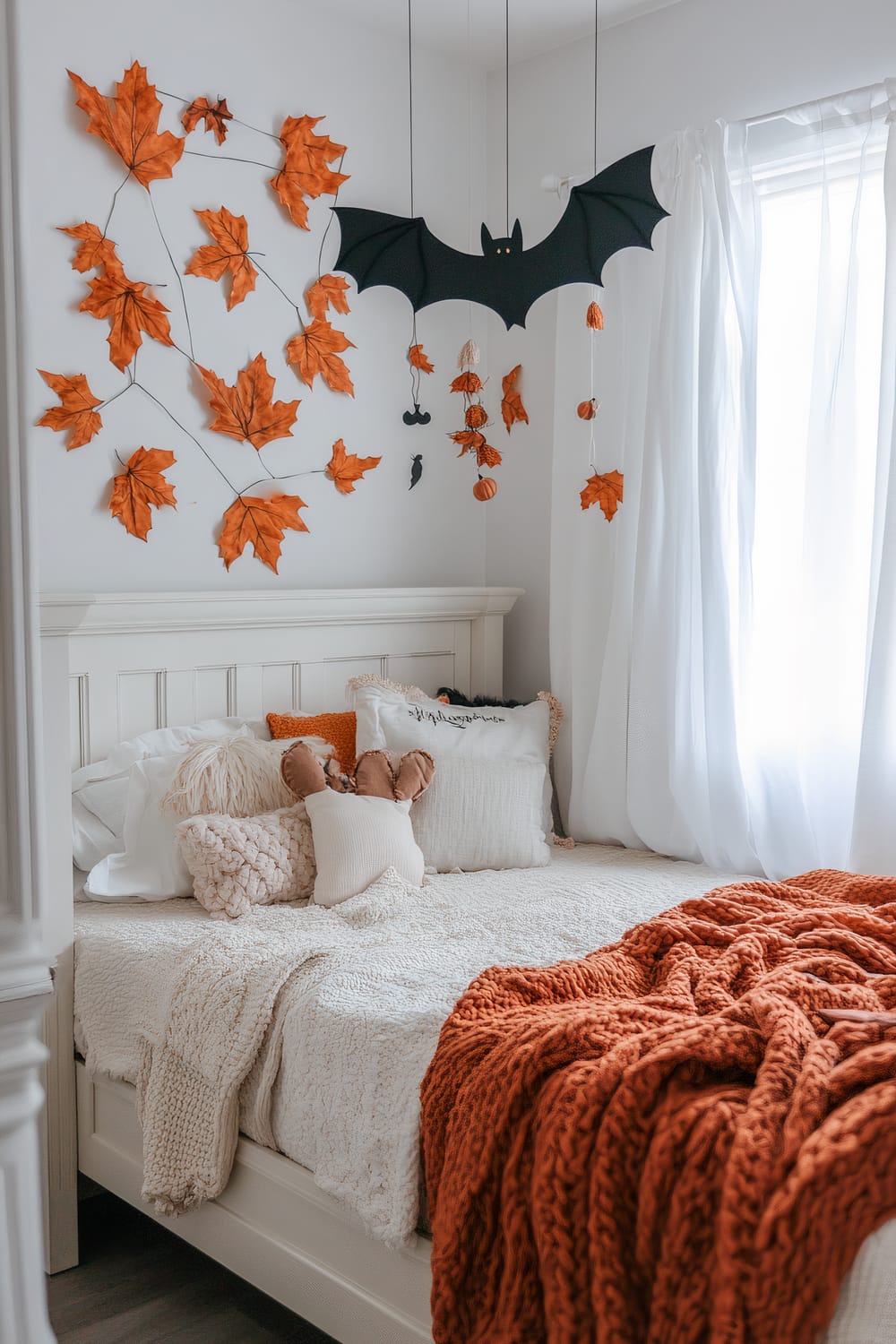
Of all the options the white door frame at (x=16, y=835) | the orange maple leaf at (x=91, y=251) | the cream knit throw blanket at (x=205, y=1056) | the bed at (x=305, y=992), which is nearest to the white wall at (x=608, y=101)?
the bed at (x=305, y=992)

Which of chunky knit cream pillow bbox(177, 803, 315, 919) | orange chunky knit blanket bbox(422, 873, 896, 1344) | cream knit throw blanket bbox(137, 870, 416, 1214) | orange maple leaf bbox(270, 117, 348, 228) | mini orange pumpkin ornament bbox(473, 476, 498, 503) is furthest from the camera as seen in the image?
mini orange pumpkin ornament bbox(473, 476, 498, 503)

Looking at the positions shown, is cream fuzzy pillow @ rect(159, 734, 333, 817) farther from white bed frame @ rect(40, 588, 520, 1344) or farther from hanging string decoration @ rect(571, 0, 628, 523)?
hanging string decoration @ rect(571, 0, 628, 523)

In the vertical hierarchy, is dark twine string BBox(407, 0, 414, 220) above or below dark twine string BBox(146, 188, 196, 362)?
above

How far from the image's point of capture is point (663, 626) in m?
2.66

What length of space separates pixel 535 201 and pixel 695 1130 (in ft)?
8.57

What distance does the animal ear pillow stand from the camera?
2160mm

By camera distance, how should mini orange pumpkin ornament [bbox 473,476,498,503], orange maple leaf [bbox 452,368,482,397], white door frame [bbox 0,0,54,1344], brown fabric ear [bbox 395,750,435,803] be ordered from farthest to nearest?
orange maple leaf [bbox 452,368,482,397] → mini orange pumpkin ornament [bbox 473,476,498,503] → brown fabric ear [bbox 395,750,435,803] → white door frame [bbox 0,0,54,1344]

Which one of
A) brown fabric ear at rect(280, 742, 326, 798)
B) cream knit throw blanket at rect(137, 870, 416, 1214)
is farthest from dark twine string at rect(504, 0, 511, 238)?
cream knit throw blanket at rect(137, 870, 416, 1214)

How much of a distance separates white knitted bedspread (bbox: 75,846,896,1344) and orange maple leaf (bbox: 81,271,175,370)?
116cm

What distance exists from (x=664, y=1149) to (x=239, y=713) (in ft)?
5.51

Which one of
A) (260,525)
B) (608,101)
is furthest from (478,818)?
(608,101)

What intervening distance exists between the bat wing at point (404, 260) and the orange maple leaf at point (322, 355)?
138mm

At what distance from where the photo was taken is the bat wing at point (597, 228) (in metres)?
2.55

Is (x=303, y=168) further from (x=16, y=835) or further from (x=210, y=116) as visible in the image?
(x=16, y=835)
